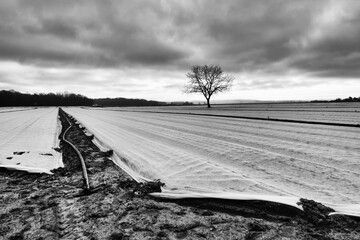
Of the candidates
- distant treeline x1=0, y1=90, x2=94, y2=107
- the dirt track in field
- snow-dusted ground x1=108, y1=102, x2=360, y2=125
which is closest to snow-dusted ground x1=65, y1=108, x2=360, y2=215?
the dirt track in field

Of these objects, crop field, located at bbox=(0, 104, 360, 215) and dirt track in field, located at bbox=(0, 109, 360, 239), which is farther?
crop field, located at bbox=(0, 104, 360, 215)

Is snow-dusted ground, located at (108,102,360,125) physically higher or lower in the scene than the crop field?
higher

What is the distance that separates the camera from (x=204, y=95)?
53.8 meters

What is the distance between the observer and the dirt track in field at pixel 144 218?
9.22 ft

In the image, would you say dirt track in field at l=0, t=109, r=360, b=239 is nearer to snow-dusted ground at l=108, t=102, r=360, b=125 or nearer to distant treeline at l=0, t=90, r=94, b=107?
snow-dusted ground at l=108, t=102, r=360, b=125

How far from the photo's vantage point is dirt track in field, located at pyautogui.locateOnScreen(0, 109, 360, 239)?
2811 millimetres

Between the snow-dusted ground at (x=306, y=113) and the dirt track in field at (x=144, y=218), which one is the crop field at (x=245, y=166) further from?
the snow-dusted ground at (x=306, y=113)

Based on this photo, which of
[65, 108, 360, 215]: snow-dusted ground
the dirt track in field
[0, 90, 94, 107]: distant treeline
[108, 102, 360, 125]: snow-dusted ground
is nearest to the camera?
the dirt track in field

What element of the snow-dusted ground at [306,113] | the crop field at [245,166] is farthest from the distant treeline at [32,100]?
the crop field at [245,166]

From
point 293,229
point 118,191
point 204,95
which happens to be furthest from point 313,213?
point 204,95

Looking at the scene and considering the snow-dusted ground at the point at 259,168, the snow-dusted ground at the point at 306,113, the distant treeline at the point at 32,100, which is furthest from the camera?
the distant treeline at the point at 32,100

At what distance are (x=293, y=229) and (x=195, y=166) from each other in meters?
3.12

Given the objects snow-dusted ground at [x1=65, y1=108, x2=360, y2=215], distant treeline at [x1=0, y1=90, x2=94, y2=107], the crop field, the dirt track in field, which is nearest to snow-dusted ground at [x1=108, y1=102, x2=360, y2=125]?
the crop field

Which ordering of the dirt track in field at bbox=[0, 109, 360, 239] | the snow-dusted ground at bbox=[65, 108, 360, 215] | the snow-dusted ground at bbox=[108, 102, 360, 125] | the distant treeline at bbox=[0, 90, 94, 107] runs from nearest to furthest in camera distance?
1. the dirt track in field at bbox=[0, 109, 360, 239]
2. the snow-dusted ground at bbox=[65, 108, 360, 215]
3. the snow-dusted ground at bbox=[108, 102, 360, 125]
4. the distant treeline at bbox=[0, 90, 94, 107]
